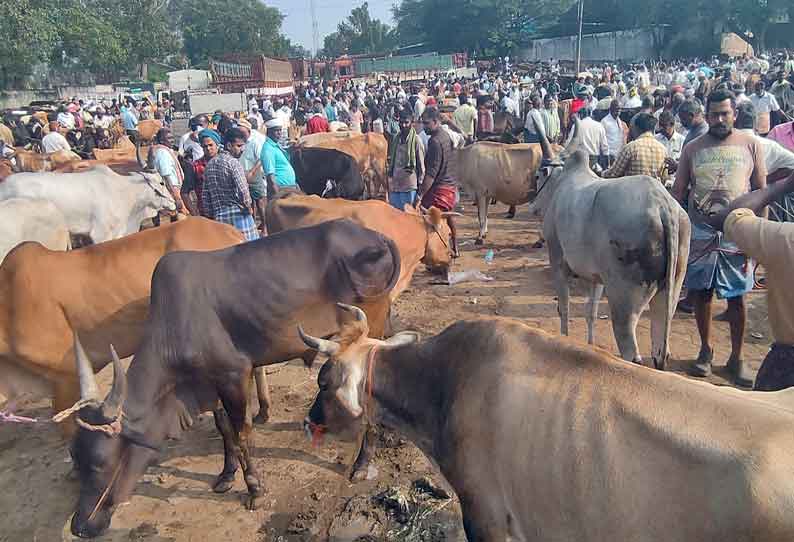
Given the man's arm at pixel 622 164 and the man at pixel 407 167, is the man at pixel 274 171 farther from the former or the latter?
the man's arm at pixel 622 164

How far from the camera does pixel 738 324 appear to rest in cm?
548

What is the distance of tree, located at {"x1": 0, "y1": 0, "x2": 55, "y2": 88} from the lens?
1334 inches

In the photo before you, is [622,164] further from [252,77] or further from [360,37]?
[360,37]

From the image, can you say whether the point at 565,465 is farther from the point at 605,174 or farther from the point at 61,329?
the point at 605,174

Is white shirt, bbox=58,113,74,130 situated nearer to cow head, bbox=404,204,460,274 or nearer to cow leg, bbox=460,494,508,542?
cow head, bbox=404,204,460,274

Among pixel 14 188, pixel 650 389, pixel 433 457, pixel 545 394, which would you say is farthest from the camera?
pixel 14 188

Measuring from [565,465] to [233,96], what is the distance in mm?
23283

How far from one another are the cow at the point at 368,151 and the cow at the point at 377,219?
5503mm

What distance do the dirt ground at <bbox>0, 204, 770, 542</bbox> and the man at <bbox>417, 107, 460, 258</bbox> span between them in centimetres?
317

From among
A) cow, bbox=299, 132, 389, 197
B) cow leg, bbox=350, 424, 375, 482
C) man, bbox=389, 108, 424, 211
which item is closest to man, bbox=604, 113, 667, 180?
man, bbox=389, 108, 424, 211

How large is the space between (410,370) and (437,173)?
5.69 metres

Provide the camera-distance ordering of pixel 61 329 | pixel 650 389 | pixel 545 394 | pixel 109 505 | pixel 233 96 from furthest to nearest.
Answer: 1. pixel 233 96
2. pixel 61 329
3. pixel 109 505
4. pixel 545 394
5. pixel 650 389

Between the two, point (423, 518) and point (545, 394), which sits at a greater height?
point (545, 394)

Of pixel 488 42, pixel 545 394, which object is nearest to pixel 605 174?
pixel 545 394
